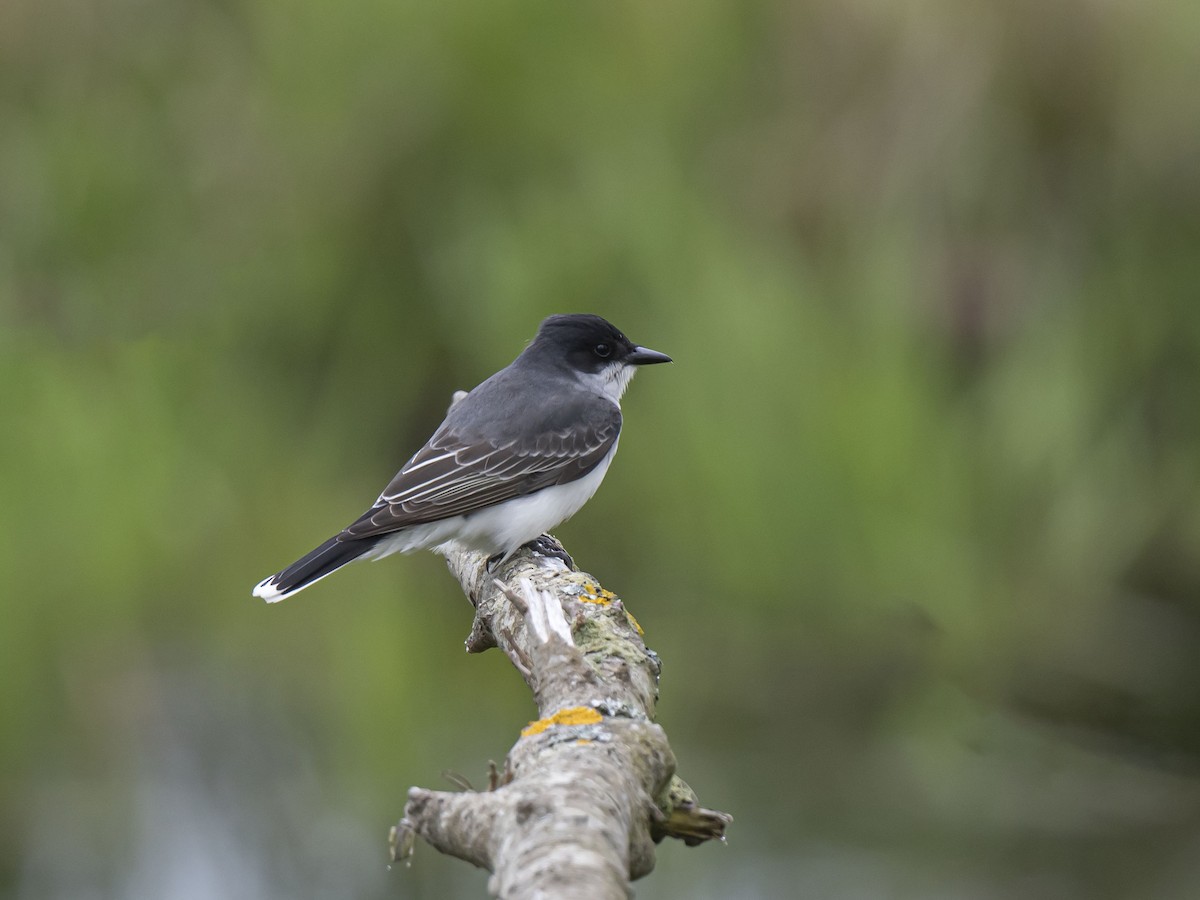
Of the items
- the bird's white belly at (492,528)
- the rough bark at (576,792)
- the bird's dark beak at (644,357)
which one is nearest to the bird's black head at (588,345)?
the bird's dark beak at (644,357)

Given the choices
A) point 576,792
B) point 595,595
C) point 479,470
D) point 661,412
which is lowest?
point 576,792

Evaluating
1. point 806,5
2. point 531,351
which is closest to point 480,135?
point 531,351

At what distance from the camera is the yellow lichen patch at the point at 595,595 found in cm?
229

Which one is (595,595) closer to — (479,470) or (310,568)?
(310,568)

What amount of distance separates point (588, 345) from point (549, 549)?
2.71ft

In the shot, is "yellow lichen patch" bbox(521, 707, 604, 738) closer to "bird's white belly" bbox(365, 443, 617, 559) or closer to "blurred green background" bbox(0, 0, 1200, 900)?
"bird's white belly" bbox(365, 443, 617, 559)

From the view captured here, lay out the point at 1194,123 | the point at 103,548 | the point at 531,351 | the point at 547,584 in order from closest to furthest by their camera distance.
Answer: the point at 547,584, the point at 103,548, the point at 1194,123, the point at 531,351

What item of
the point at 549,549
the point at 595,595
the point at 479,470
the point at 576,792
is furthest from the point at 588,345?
the point at 576,792

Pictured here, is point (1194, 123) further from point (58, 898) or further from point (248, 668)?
point (58, 898)

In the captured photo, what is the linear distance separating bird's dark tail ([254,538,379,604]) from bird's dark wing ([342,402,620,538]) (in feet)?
0.12

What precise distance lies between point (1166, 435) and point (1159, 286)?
0.39 meters

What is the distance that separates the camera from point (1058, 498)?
3447mm

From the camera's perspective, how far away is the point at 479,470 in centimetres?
359

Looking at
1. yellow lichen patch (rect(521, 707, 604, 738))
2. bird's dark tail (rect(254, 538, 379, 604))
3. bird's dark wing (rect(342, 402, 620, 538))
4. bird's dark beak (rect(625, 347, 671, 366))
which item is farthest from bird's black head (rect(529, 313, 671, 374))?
yellow lichen patch (rect(521, 707, 604, 738))
